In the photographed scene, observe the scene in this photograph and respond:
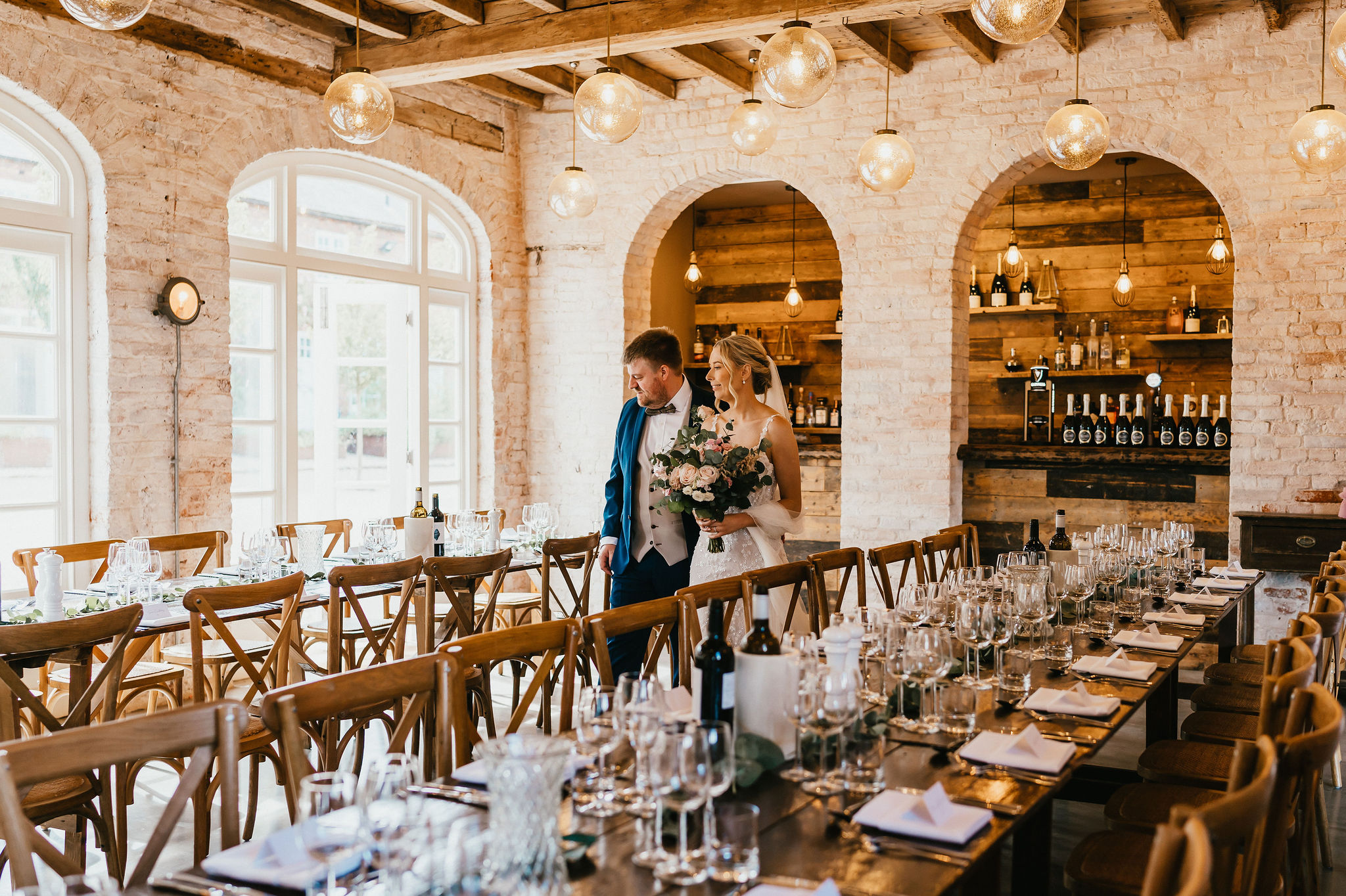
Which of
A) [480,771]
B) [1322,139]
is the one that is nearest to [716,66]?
[1322,139]

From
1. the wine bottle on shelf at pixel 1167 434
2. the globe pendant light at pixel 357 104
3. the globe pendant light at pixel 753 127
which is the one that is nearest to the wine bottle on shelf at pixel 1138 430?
the wine bottle on shelf at pixel 1167 434

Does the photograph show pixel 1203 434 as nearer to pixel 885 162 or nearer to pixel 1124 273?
pixel 1124 273

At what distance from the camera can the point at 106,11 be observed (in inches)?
121

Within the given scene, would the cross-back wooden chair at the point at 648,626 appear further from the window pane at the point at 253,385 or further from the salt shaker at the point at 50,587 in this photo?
the window pane at the point at 253,385

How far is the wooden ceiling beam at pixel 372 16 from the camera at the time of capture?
6.11 metres

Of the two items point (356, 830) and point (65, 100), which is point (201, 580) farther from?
point (356, 830)

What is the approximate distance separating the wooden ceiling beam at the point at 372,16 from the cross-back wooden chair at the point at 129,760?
16.4ft

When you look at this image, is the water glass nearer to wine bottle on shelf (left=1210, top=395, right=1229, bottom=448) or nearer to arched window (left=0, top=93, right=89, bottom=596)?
arched window (left=0, top=93, right=89, bottom=596)

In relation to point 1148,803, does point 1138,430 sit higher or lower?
higher

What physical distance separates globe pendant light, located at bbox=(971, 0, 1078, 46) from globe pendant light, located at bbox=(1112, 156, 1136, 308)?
19.3 ft

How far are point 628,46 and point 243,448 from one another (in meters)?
3.19

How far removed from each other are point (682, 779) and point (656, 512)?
271cm

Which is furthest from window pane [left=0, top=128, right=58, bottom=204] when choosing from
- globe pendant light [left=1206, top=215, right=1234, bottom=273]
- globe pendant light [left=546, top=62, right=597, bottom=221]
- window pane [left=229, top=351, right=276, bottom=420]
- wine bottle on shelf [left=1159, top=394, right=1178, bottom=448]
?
globe pendant light [left=1206, top=215, right=1234, bottom=273]

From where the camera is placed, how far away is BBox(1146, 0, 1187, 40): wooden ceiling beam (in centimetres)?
596
